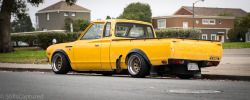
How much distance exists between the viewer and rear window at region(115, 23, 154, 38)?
1234cm

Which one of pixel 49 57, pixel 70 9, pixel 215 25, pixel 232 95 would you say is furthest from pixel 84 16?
pixel 232 95

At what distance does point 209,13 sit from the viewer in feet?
276

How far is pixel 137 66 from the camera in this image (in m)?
11.2

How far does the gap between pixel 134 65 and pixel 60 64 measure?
11.3ft

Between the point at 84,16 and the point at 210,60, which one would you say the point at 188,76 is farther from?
the point at 84,16

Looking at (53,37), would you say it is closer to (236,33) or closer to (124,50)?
(124,50)

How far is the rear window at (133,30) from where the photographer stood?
12.3m

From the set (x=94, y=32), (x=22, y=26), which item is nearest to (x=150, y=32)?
(x=94, y=32)

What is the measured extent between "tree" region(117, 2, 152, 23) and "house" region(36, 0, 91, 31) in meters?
8.92

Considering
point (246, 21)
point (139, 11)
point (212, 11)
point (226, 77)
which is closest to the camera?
point (226, 77)

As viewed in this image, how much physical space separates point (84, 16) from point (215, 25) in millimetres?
26445

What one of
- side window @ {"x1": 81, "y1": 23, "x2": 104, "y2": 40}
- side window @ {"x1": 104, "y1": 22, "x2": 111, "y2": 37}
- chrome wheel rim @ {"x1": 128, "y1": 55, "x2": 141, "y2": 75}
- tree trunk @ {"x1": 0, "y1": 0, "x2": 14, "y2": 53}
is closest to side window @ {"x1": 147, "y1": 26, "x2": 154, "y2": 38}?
side window @ {"x1": 104, "y1": 22, "x2": 111, "y2": 37}

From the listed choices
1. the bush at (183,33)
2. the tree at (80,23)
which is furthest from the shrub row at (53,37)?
the tree at (80,23)

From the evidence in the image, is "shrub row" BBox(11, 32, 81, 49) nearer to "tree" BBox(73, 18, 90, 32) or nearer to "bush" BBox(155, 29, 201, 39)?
"bush" BBox(155, 29, 201, 39)
